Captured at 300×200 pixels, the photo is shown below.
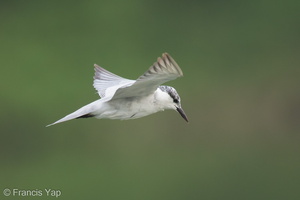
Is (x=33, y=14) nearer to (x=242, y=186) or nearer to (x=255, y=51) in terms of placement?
(x=255, y=51)

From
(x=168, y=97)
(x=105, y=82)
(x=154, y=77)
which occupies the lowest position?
(x=154, y=77)

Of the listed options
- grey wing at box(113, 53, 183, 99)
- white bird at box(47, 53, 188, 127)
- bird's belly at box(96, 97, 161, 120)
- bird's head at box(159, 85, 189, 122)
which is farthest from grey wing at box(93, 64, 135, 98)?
grey wing at box(113, 53, 183, 99)

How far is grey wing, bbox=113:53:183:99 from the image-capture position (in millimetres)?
5938

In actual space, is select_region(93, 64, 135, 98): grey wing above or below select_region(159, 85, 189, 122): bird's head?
above

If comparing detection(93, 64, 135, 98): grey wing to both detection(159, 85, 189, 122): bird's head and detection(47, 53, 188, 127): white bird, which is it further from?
detection(159, 85, 189, 122): bird's head

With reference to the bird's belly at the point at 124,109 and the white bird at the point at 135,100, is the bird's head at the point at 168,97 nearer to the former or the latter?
the white bird at the point at 135,100

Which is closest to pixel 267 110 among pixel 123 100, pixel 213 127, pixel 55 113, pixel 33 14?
pixel 213 127

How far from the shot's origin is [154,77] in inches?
242

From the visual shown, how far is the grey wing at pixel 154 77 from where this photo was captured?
5.94m

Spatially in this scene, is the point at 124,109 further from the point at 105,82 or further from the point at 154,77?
the point at 105,82

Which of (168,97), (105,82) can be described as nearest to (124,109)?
(168,97)

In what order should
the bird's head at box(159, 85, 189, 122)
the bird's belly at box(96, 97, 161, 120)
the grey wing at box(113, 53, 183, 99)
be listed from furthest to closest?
the bird's head at box(159, 85, 189, 122) → the bird's belly at box(96, 97, 161, 120) → the grey wing at box(113, 53, 183, 99)

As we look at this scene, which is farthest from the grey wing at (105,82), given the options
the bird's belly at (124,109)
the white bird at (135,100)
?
the bird's belly at (124,109)

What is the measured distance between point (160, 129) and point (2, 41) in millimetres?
3929
